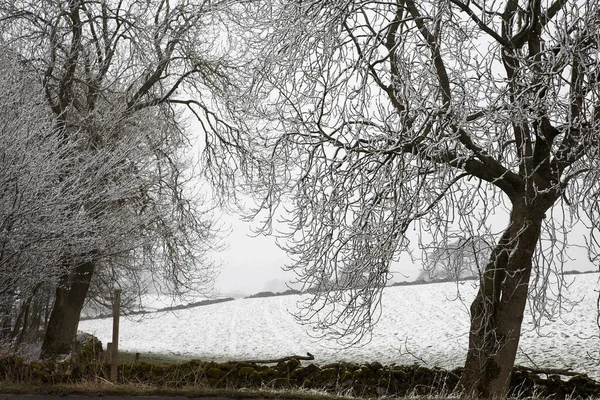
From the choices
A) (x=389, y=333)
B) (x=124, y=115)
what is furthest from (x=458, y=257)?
(x=389, y=333)

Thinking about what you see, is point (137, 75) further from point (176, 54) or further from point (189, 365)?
point (189, 365)

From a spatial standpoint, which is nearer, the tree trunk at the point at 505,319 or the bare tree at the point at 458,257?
the bare tree at the point at 458,257

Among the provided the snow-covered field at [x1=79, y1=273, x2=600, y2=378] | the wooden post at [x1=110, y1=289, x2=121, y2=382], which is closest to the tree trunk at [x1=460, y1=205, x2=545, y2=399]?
the wooden post at [x1=110, y1=289, x2=121, y2=382]

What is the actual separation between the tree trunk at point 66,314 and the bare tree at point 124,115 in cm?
2

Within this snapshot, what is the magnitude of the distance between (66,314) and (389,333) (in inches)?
455

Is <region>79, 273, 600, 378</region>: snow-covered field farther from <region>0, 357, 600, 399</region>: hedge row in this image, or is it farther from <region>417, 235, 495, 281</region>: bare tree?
<region>417, 235, 495, 281</region>: bare tree

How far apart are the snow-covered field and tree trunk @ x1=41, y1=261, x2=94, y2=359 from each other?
4.21 meters

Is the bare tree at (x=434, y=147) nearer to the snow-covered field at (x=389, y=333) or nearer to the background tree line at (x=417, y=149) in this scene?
the background tree line at (x=417, y=149)

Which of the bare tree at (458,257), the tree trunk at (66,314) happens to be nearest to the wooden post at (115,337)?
the bare tree at (458,257)

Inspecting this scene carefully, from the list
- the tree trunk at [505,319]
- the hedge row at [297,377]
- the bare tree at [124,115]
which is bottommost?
the hedge row at [297,377]

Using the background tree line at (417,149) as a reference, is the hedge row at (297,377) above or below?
below

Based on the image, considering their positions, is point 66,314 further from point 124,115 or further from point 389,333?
point 389,333

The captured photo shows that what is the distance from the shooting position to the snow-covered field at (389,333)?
16219mm

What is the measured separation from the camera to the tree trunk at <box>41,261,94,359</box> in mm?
13156
